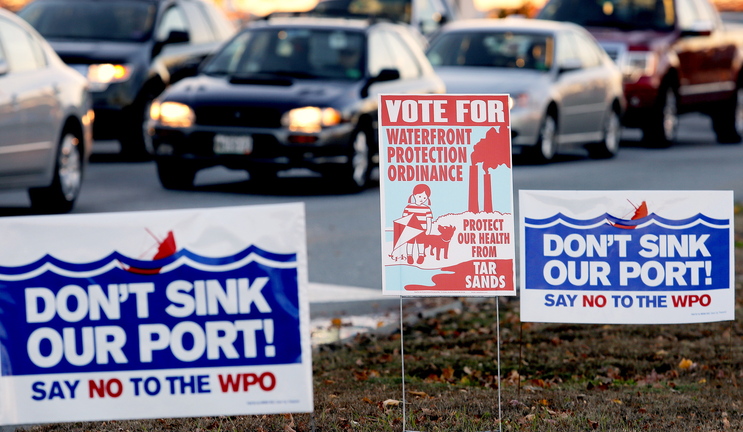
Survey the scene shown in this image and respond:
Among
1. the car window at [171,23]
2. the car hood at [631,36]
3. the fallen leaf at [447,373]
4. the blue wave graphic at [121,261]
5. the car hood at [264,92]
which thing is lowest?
Result: the fallen leaf at [447,373]

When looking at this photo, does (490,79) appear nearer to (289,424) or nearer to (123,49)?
(123,49)

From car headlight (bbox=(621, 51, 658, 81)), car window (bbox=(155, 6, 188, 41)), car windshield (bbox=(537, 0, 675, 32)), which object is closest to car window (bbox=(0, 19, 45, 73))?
car window (bbox=(155, 6, 188, 41))

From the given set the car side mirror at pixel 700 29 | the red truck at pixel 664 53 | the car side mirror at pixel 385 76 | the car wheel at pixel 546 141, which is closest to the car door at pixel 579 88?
the car wheel at pixel 546 141

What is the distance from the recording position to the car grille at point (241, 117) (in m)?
12.2

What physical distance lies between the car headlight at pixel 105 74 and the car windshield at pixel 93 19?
0.55m

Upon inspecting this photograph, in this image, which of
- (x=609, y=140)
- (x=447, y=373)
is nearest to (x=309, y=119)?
(x=609, y=140)

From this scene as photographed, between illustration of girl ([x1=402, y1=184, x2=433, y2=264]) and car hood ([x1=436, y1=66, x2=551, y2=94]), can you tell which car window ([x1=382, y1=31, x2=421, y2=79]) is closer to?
car hood ([x1=436, y1=66, x2=551, y2=94])

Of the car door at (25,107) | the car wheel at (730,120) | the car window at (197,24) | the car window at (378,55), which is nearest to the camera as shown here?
the car door at (25,107)

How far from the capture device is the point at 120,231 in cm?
429

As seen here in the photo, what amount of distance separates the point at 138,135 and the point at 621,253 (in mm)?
10420

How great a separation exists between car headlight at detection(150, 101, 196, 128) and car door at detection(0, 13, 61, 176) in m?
1.79

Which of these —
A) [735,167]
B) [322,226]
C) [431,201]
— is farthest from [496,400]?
[735,167]

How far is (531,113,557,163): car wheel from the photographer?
50.0 feet

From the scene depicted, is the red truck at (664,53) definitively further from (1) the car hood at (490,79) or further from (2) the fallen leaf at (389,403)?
(2) the fallen leaf at (389,403)
